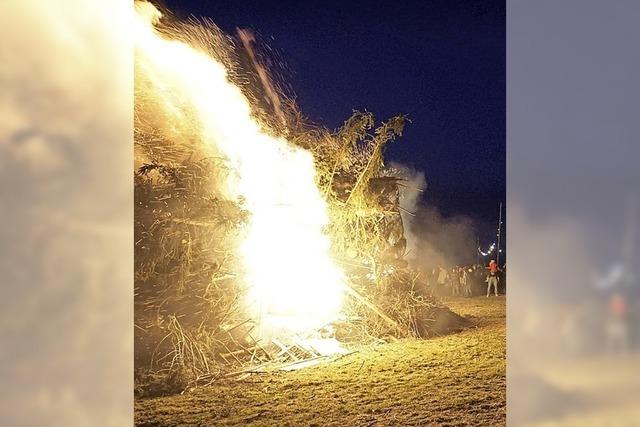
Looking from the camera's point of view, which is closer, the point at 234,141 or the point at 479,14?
the point at 234,141

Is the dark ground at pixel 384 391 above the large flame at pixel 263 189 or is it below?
→ below

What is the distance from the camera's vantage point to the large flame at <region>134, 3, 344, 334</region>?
2551 millimetres

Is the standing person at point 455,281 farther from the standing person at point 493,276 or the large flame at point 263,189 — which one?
the large flame at point 263,189

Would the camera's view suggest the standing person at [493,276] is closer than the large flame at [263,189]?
No

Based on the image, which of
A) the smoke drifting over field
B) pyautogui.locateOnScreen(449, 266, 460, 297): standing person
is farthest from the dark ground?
the smoke drifting over field

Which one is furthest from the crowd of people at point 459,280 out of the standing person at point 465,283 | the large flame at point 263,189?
the large flame at point 263,189

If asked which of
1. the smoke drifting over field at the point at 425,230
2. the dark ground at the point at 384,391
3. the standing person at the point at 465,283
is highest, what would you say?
the smoke drifting over field at the point at 425,230

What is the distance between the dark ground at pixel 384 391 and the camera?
2600 mm

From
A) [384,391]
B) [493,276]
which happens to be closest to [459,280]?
[493,276]

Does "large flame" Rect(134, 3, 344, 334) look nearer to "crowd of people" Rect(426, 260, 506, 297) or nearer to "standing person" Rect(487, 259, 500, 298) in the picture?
"crowd of people" Rect(426, 260, 506, 297)
